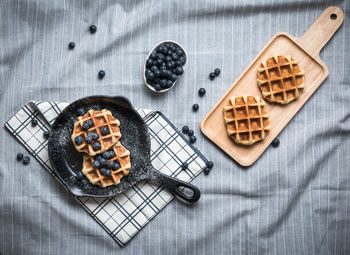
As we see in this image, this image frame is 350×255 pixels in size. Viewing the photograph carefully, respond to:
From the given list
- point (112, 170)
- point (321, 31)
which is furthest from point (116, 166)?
point (321, 31)

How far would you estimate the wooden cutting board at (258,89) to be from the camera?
11.1ft

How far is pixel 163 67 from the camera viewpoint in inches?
127

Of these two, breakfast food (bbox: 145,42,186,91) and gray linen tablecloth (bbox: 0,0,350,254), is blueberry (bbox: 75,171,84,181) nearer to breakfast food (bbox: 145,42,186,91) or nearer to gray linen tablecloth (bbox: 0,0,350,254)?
gray linen tablecloth (bbox: 0,0,350,254)

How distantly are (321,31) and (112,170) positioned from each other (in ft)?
7.26

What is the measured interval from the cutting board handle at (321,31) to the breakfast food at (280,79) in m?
0.21

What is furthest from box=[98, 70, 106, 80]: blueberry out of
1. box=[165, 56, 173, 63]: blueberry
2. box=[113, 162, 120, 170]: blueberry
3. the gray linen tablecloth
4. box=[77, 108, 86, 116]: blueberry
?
box=[113, 162, 120, 170]: blueberry

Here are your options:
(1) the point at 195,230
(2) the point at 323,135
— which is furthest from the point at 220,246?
(2) the point at 323,135

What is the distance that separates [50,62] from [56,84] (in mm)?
209

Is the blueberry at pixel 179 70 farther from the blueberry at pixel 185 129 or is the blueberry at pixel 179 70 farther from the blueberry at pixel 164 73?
the blueberry at pixel 185 129

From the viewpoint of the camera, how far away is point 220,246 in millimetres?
3381

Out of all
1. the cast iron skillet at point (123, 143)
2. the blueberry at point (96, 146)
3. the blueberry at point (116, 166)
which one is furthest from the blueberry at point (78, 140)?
the blueberry at point (116, 166)

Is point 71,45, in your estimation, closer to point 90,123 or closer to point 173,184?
point 90,123

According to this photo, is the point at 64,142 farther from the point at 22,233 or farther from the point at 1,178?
the point at 22,233

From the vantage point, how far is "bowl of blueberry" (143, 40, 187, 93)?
3240 millimetres
